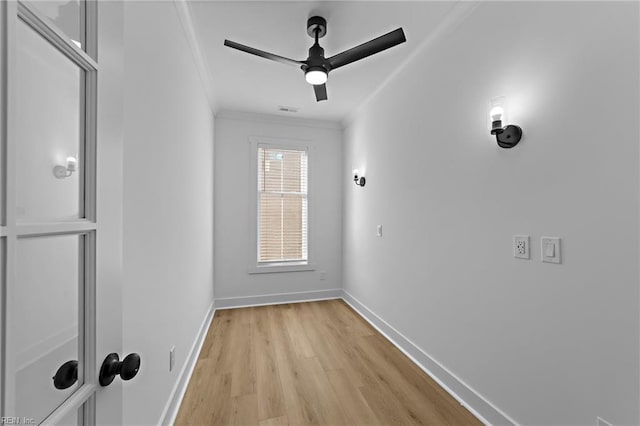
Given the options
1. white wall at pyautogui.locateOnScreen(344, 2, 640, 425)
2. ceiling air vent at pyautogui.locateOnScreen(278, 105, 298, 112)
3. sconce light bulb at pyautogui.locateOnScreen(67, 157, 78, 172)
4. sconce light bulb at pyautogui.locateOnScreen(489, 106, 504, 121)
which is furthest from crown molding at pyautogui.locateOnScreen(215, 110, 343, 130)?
sconce light bulb at pyautogui.locateOnScreen(67, 157, 78, 172)

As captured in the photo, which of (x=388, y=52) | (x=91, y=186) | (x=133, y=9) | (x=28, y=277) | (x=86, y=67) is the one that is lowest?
(x=28, y=277)

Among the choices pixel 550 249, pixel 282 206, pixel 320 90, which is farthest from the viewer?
pixel 282 206

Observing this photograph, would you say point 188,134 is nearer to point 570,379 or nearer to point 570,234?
point 570,234

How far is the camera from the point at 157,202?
4.69 ft

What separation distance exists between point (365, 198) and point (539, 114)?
6.81 feet

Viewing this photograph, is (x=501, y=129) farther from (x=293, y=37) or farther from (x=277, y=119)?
(x=277, y=119)

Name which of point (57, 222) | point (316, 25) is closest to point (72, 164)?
point (57, 222)

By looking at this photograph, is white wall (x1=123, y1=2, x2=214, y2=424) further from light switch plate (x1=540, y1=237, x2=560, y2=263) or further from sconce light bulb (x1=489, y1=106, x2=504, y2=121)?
light switch plate (x1=540, y1=237, x2=560, y2=263)

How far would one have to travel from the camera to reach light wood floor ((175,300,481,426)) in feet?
5.66

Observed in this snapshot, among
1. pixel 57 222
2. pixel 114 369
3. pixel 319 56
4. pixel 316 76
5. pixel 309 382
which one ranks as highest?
pixel 319 56

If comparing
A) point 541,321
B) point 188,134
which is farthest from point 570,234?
point 188,134

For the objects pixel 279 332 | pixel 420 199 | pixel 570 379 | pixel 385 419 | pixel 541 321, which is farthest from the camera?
pixel 279 332

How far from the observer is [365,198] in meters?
3.38

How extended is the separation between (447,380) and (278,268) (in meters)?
2.49
